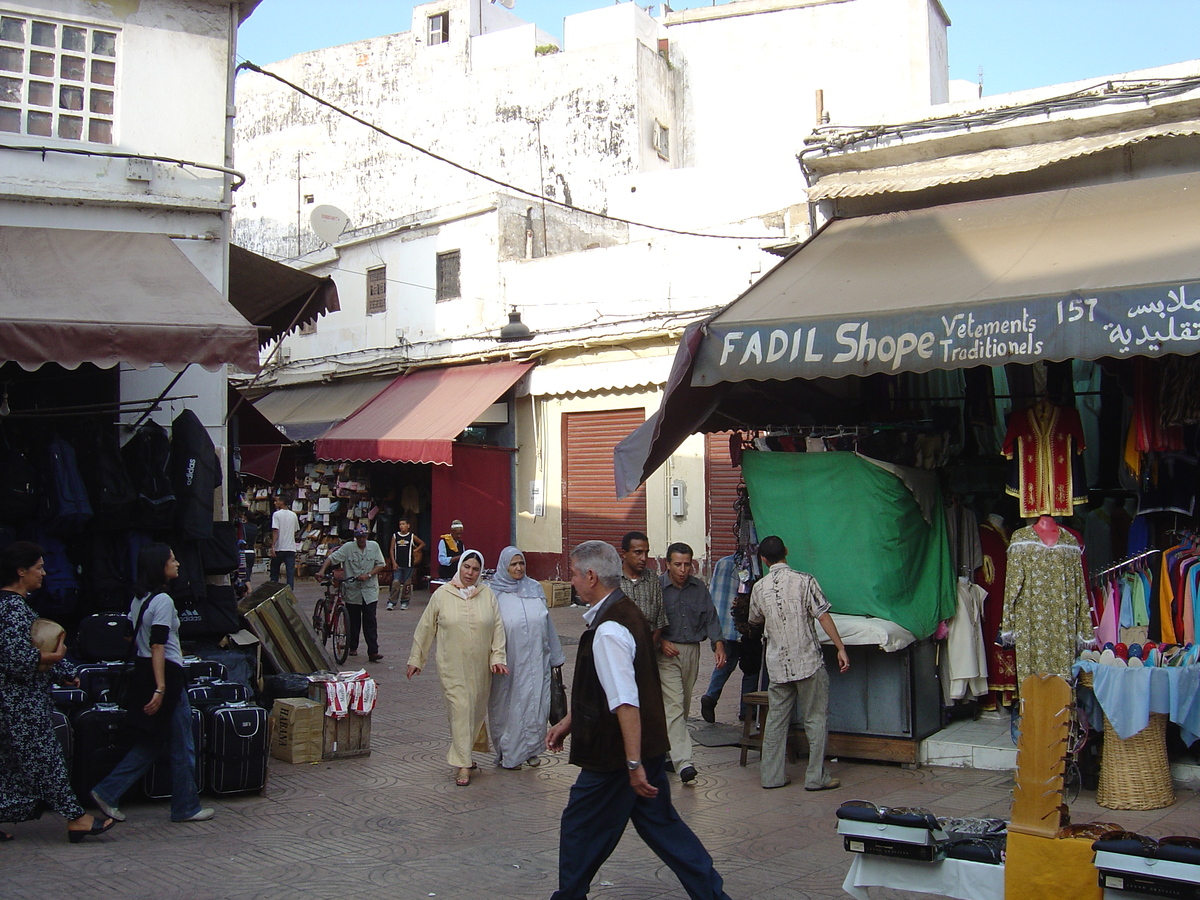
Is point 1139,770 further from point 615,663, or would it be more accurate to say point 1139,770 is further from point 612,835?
point 615,663

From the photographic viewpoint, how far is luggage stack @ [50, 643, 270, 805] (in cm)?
687

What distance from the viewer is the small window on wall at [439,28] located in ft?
95.9

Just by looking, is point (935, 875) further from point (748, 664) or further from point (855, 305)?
point (748, 664)

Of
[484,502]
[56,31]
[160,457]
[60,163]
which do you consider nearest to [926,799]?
[160,457]

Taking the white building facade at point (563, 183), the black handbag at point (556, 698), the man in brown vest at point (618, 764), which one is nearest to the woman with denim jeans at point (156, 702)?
the black handbag at point (556, 698)

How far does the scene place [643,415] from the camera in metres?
19.3

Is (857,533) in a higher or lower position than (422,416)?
lower

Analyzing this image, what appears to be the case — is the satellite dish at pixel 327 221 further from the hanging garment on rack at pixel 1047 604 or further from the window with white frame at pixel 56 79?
the hanging garment on rack at pixel 1047 604

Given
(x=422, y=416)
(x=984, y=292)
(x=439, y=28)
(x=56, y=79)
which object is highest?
(x=439, y=28)

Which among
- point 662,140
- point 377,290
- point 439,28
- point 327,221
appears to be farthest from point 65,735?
point 439,28

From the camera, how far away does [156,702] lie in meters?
6.39

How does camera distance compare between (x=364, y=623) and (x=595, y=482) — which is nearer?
(x=364, y=623)

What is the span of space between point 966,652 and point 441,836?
4.00 meters

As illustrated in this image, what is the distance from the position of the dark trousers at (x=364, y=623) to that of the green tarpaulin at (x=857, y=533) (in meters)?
6.16
